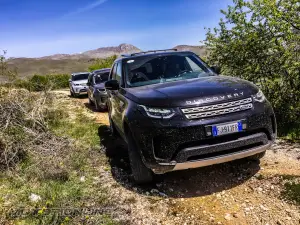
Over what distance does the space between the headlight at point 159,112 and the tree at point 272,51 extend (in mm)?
3335

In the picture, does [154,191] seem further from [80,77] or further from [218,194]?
[80,77]

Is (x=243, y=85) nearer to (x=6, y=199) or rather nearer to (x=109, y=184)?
(x=109, y=184)

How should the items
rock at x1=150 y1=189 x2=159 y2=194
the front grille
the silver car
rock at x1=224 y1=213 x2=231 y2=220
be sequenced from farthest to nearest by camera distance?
the silver car < rock at x1=150 y1=189 x2=159 y2=194 < the front grille < rock at x1=224 y1=213 x2=231 y2=220

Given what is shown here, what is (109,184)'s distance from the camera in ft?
13.1

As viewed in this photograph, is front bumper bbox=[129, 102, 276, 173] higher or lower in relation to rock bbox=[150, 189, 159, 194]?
higher

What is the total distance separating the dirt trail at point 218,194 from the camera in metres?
3.01

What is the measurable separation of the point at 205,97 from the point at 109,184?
1.88 m

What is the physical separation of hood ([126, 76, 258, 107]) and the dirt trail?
1.19 meters

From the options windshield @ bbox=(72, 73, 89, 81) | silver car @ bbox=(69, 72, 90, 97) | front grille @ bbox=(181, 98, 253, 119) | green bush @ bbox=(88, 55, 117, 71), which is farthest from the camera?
green bush @ bbox=(88, 55, 117, 71)

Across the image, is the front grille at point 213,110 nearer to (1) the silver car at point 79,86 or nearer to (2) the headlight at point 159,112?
(2) the headlight at point 159,112

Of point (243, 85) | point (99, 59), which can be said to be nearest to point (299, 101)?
point (243, 85)

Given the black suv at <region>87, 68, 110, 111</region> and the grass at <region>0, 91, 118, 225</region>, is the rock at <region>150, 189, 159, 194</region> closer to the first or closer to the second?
the grass at <region>0, 91, 118, 225</region>

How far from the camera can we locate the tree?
18.5ft

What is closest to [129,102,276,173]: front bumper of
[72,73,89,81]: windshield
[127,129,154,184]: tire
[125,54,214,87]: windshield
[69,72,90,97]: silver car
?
[127,129,154,184]: tire
